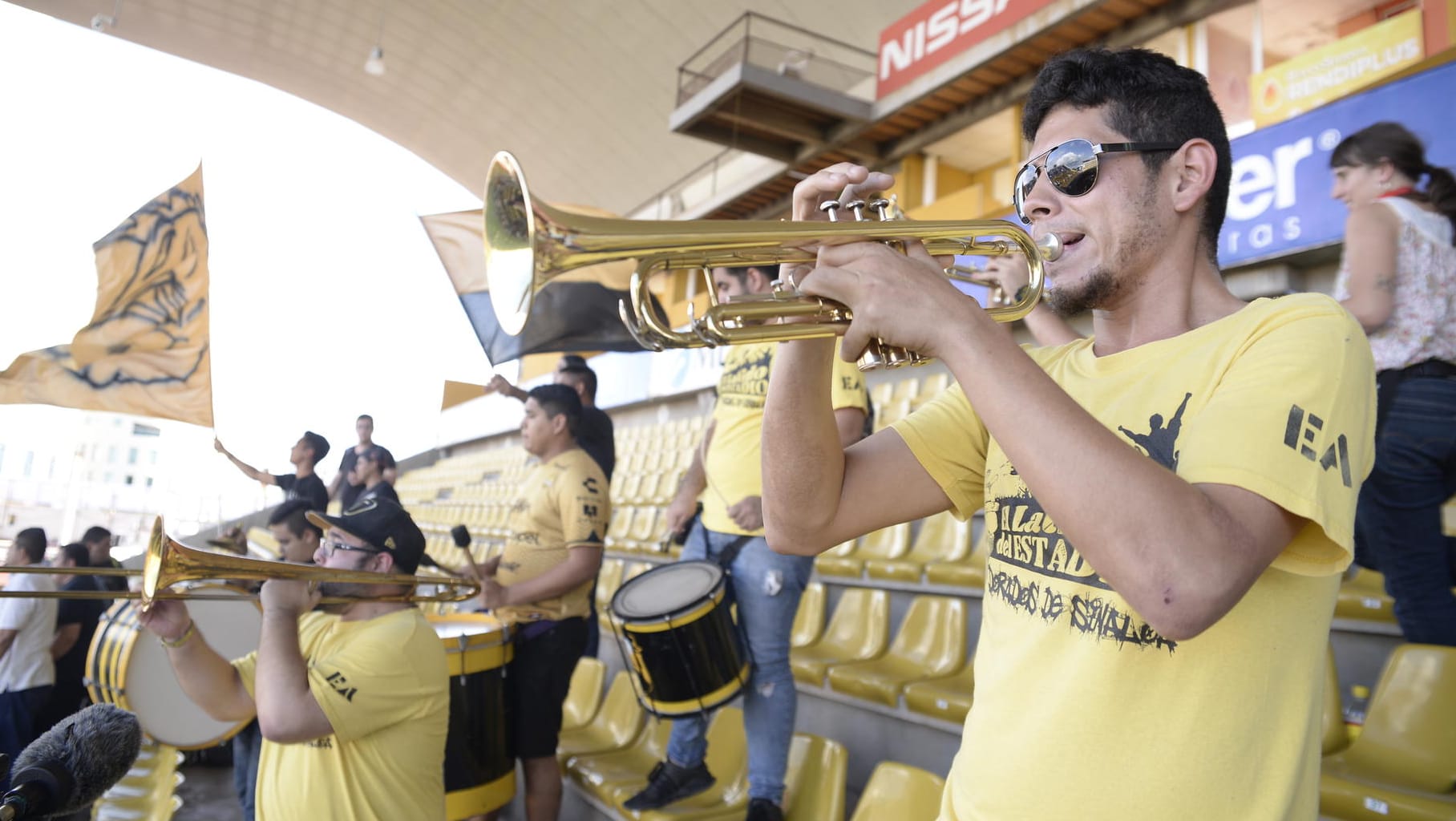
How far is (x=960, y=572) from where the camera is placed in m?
4.17

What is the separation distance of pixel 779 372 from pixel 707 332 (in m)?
0.12

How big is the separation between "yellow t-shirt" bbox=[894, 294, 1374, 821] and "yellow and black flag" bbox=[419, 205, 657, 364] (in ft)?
18.4

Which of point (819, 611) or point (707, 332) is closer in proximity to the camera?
point (707, 332)

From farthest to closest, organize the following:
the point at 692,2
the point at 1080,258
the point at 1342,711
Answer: the point at 692,2 < the point at 1342,711 < the point at 1080,258

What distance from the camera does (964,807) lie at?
1.18 m

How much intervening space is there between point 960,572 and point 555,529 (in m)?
1.79

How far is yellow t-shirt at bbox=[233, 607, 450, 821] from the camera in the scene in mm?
2662

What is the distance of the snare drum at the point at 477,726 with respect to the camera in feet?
11.7

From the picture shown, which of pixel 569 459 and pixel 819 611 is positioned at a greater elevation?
pixel 569 459

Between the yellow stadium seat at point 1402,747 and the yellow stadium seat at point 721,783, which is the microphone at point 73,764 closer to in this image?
the yellow stadium seat at point 721,783

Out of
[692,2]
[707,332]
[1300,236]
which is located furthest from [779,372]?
[692,2]

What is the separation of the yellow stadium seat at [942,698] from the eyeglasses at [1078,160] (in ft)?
7.36

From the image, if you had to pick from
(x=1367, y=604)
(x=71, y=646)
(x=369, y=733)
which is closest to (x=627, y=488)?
(x=71, y=646)

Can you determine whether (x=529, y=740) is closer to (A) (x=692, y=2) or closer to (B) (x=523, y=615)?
(B) (x=523, y=615)
